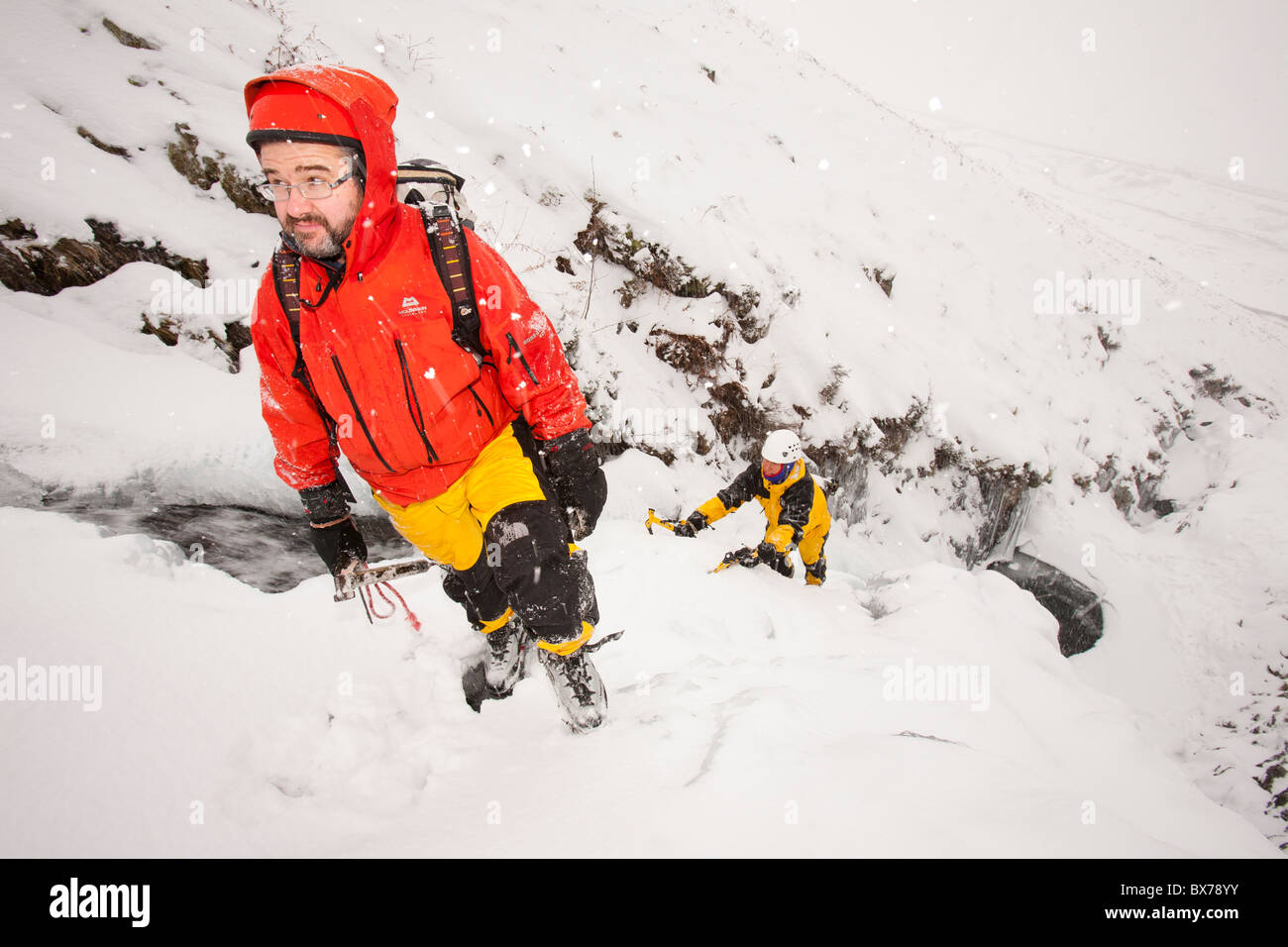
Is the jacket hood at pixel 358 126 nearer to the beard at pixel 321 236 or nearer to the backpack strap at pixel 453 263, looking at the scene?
the beard at pixel 321 236

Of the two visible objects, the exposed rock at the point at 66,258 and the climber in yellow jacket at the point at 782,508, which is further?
the climber in yellow jacket at the point at 782,508

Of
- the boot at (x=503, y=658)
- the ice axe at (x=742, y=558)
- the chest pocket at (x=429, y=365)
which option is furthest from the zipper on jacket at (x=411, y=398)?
the ice axe at (x=742, y=558)

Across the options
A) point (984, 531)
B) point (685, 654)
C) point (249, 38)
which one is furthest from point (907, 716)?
point (249, 38)

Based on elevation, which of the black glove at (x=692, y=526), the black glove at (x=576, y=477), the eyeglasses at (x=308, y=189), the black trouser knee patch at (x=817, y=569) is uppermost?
the eyeglasses at (x=308, y=189)

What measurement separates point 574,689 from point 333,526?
4.05ft

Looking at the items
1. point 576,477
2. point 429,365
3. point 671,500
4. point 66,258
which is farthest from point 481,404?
point 671,500

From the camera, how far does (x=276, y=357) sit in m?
1.98

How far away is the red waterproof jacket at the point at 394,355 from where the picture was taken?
1.81 meters

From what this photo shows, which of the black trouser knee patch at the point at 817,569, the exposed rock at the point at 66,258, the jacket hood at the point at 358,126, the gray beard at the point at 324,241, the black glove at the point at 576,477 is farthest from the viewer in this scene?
the black trouser knee patch at the point at 817,569

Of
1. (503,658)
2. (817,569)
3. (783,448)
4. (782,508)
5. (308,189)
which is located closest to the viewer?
(308,189)

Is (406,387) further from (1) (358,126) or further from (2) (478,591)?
(2) (478,591)

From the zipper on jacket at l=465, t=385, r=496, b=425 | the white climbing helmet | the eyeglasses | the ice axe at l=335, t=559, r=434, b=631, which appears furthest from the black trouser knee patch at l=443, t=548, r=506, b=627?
the white climbing helmet
